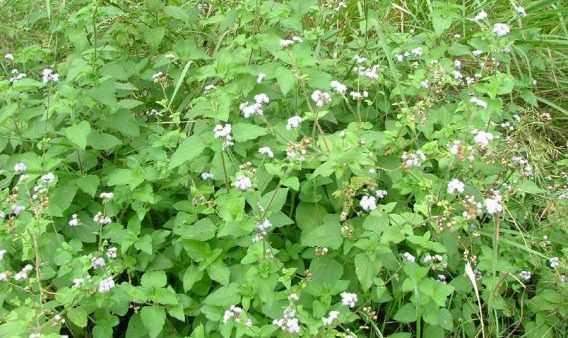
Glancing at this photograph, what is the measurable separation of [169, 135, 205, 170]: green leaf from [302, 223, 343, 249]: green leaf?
0.57m

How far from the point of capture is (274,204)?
2.47 meters

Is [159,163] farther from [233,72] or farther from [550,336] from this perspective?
[550,336]

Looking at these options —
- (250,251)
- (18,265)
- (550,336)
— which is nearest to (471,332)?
(550,336)

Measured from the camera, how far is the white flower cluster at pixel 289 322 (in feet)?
6.96

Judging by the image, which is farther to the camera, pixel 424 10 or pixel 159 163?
pixel 424 10

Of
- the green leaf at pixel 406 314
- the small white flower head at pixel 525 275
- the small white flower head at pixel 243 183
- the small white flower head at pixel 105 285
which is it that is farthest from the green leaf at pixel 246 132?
the small white flower head at pixel 525 275

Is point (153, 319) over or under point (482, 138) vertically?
under

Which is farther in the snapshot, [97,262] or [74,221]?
[74,221]

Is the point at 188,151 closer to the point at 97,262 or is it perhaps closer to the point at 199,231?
the point at 199,231

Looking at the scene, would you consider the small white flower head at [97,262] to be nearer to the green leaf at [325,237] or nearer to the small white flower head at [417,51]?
the green leaf at [325,237]

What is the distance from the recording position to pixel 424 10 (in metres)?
4.44

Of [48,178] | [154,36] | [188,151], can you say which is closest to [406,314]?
[188,151]

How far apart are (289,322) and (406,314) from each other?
0.58m

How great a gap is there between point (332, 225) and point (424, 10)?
2479mm
